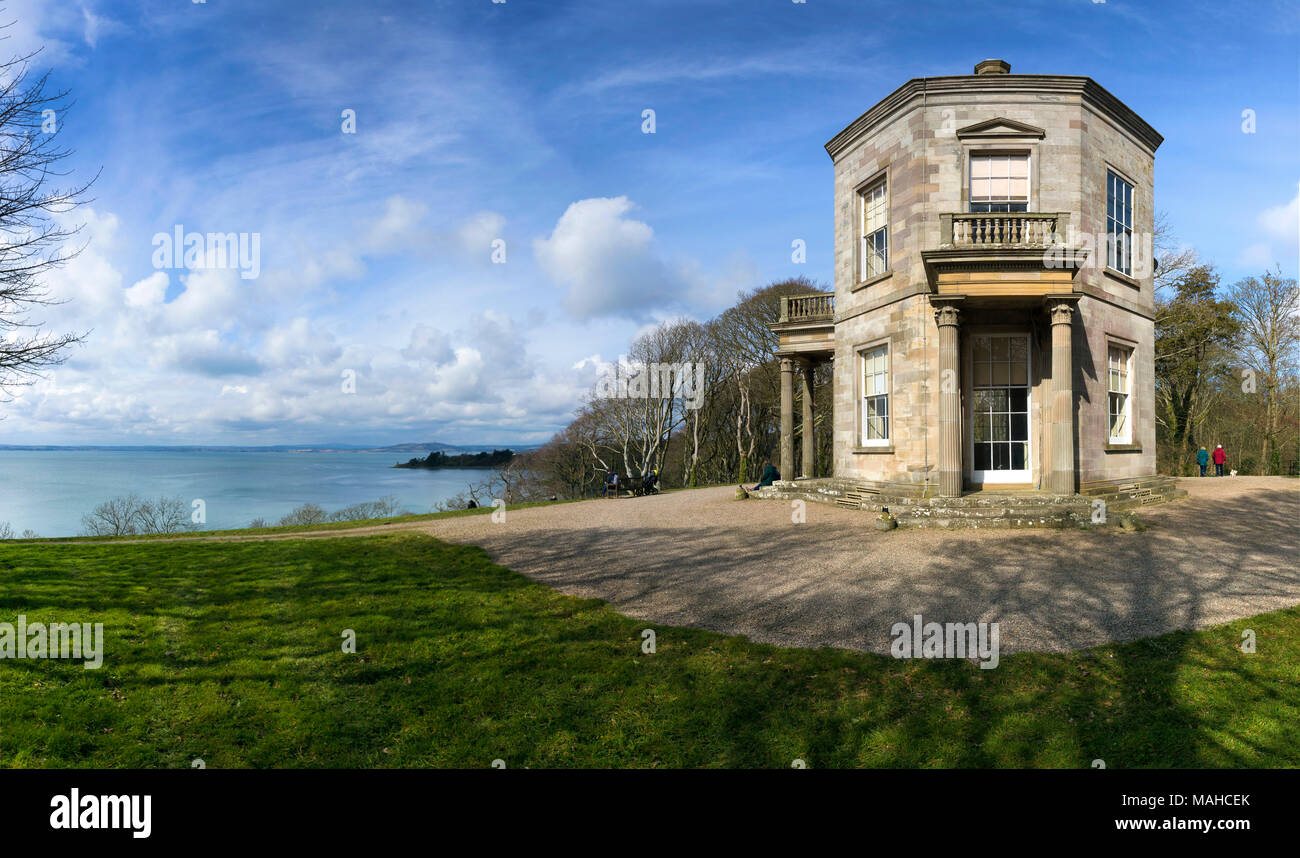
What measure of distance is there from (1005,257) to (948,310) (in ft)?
5.09

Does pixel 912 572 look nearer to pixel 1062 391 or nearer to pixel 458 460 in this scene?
pixel 1062 391

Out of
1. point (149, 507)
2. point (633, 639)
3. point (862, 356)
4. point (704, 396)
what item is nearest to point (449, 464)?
point (149, 507)

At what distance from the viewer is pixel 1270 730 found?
15.6ft

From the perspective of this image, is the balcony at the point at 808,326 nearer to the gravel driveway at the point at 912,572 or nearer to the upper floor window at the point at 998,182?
the upper floor window at the point at 998,182

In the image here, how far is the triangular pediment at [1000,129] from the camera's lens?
1484cm

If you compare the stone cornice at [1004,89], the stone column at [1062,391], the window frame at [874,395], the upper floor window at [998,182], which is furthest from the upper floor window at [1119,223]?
the window frame at [874,395]

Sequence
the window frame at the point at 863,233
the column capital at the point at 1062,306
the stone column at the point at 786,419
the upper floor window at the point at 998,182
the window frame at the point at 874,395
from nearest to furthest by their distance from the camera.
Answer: the column capital at the point at 1062,306 < the upper floor window at the point at 998,182 < the window frame at the point at 874,395 < the window frame at the point at 863,233 < the stone column at the point at 786,419

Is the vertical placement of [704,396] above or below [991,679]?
above

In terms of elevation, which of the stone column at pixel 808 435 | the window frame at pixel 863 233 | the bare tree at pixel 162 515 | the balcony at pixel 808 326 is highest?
the window frame at pixel 863 233

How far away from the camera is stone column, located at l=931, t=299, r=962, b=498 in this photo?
539 inches

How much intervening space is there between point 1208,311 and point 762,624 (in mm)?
33415

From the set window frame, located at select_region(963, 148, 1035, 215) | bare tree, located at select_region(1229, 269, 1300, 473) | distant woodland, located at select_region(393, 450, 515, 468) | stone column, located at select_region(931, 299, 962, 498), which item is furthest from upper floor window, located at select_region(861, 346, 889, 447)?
distant woodland, located at select_region(393, 450, 515, 468)

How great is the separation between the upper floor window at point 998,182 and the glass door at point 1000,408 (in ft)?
10.8
